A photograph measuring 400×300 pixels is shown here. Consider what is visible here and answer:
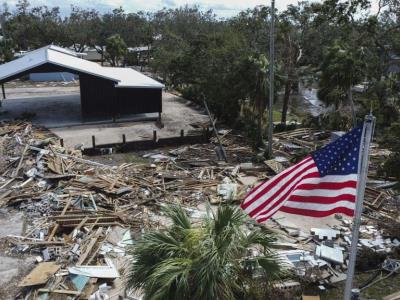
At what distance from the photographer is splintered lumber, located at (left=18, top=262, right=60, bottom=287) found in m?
10.8

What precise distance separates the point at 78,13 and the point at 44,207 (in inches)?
2480

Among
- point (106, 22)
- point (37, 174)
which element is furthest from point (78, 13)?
point (37, 174)

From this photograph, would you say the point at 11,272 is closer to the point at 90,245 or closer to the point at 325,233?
the point at 90,245

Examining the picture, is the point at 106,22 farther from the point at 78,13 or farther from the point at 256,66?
the point at 256,66

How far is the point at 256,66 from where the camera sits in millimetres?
23984

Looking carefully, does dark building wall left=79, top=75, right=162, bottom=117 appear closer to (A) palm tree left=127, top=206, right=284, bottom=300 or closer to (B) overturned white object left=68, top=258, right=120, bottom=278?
(B) overturned white object left=68, top=258, right=120, bottom=278

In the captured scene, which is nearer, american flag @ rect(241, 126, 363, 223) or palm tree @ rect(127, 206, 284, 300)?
palm tree @ rect(127, 206, 284, 300)

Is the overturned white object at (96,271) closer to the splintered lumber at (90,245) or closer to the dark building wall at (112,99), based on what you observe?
the splintered lumber at (90,245)

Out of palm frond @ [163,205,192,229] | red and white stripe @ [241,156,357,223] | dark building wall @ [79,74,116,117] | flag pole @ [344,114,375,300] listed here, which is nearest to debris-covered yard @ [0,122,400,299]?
palm frond @ [163,205,192,229]

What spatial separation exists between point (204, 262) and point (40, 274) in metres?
6.48

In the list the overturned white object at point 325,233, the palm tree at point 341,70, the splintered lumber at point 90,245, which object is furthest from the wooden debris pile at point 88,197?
the palm tree at point 341,70

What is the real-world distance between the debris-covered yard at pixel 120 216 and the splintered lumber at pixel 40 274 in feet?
0.09

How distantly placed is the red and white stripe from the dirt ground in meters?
18.6

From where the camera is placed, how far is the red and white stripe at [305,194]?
7027 millimetres
